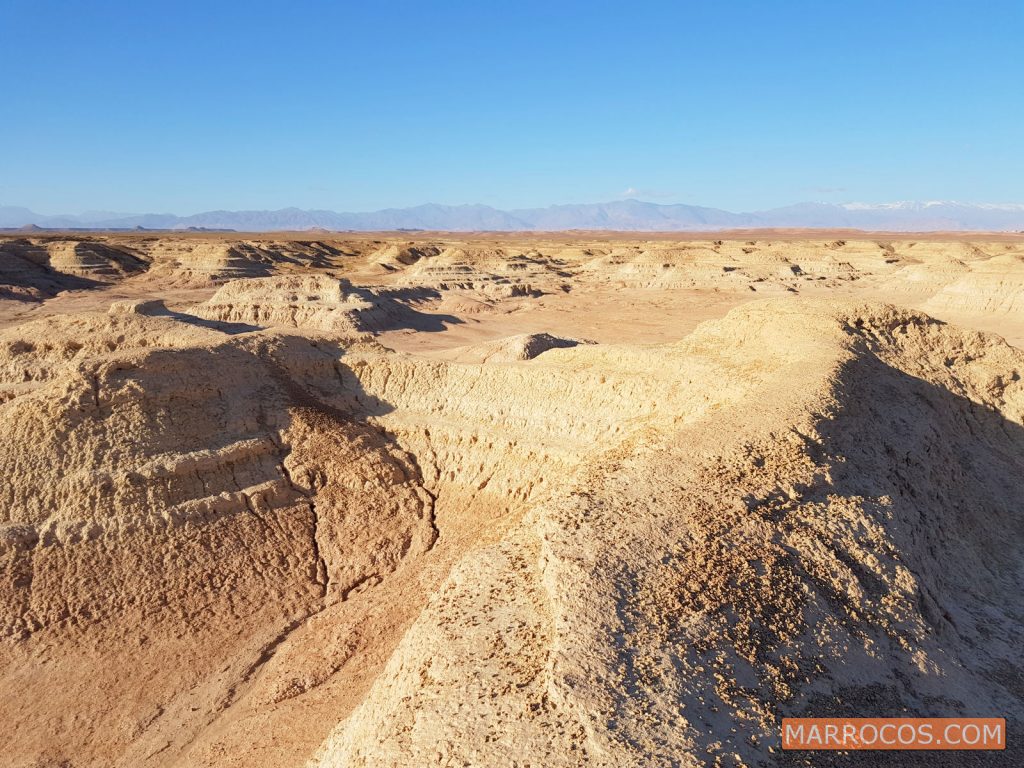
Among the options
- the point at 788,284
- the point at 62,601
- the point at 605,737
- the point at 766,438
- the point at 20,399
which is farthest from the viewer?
the point at 788,284

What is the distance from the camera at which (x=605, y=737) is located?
4.74 m

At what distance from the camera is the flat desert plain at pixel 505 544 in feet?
18.3

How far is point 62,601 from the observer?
430 inches

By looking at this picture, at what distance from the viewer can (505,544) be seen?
7.38 m

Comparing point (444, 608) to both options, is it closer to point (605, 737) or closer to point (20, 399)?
point (605, 737)

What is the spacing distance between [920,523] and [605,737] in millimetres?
6690

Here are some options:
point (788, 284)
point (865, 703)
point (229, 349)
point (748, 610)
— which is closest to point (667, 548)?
point (748, 610)

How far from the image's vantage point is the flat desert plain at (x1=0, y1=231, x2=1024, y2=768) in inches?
219

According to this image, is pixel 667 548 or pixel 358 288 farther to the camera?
pixel 358 288

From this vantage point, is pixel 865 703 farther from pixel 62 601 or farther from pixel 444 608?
pixel 62 601

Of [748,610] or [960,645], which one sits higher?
[748,610]

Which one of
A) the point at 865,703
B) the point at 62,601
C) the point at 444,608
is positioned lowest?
the point at 62,601

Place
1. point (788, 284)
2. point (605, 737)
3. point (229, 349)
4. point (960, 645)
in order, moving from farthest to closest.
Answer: point (788, 284) < point (229, 349) < point (960, 645) < point (605, 737)

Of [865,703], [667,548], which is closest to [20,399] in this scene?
[667,548]
